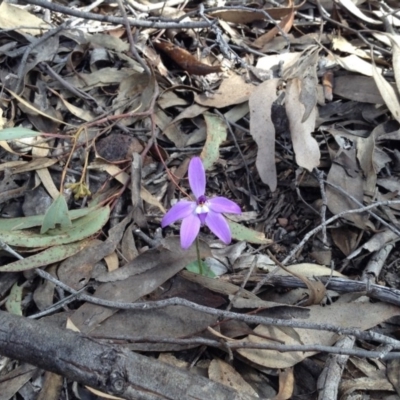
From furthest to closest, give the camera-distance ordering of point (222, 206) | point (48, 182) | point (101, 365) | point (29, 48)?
point (29, 48), point (48, 182), point (222, 206), point (101, 365)

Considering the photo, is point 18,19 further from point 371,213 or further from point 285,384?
point 285,384

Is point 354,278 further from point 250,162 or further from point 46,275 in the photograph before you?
point 46,275

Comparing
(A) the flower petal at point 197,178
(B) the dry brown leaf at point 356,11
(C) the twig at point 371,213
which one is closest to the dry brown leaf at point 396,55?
(B) the dry brown leaf at point 356,11

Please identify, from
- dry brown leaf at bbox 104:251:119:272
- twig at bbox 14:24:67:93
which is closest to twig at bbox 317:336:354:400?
dry brown leaf at bbox 104:251:119:272

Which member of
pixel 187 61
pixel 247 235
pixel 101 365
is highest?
pixel 187 61

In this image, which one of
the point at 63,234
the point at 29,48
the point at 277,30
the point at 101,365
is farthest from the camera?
the point at 277,30

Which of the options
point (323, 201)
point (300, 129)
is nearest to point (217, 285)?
point (323, 201)

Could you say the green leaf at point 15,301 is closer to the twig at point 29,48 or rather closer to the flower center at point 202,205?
the flower center at point 202,205
